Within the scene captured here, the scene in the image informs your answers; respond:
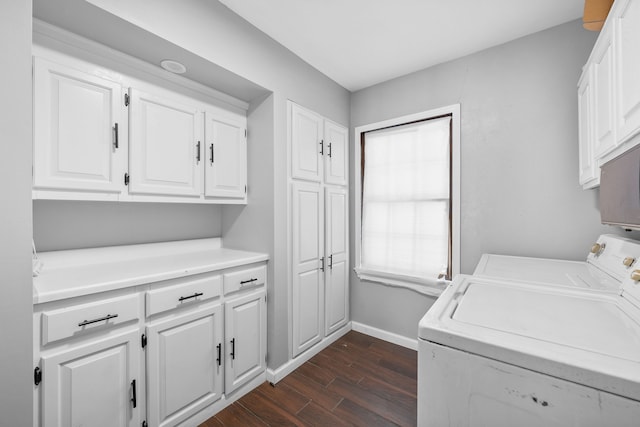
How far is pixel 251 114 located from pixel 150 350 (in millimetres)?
1776

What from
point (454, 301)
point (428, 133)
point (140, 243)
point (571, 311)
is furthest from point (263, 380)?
point (428, 133)

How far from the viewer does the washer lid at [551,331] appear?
662mm

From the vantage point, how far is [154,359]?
4.85 ft

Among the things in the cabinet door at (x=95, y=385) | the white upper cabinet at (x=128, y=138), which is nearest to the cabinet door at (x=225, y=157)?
the white upper cabinet at (x=128, y=138)

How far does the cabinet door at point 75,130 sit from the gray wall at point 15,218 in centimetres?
35

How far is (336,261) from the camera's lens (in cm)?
278

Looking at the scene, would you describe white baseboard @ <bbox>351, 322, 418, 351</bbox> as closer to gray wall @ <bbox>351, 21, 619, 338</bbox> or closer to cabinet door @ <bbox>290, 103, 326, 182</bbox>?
gray wall @ <bbox>351, 21, 619, 338</bbox>

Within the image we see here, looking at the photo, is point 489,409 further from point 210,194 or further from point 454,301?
point 210,194

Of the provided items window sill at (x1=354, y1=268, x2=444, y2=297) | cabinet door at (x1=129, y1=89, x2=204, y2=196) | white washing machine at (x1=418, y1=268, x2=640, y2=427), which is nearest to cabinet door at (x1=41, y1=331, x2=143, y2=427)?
cabinet door at (x1=129, y1=89, x2=204, y2=196)

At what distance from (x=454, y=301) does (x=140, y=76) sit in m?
2.13

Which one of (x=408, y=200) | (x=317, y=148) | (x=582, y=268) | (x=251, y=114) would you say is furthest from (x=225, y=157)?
(x=582, y=268)

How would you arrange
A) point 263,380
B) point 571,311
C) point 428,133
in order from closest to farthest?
point 571,311 → point 263,380 → point 428,133

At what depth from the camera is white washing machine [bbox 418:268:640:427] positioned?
0.65 m

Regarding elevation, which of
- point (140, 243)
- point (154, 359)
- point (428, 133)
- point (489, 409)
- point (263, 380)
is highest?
point (428, 133)
